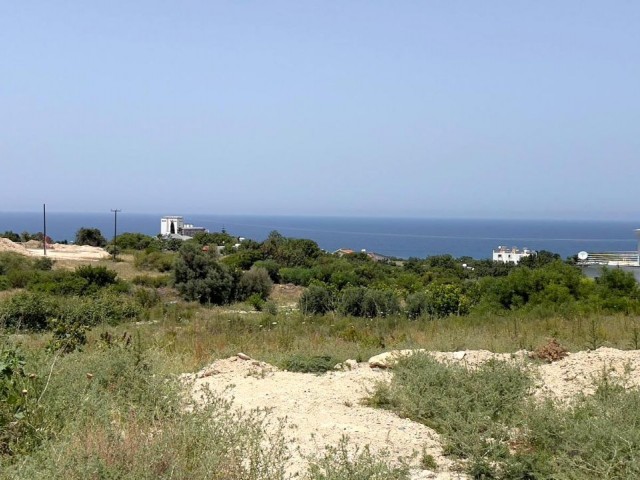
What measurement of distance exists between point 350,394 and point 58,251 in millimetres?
42496

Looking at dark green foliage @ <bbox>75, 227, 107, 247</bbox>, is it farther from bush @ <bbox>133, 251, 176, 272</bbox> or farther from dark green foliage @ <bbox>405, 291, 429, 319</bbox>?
dark green foliage @ <bbox>405, 291, 429, 319</bbox>

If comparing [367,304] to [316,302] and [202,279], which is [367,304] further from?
[202,279]

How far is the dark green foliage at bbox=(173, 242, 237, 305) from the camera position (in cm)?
2701

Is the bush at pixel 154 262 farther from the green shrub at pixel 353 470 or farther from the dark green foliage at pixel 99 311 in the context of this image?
the green shrub at pixel 353 470

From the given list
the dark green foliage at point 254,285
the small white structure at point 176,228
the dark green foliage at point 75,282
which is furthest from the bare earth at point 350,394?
the small white structure at point 176,228

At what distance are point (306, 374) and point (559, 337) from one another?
16.2 feet

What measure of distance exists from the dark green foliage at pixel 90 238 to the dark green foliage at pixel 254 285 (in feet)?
104

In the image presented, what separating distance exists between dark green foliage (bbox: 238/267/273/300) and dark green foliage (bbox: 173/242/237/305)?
355 millimetres

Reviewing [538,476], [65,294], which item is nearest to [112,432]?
[538,476]

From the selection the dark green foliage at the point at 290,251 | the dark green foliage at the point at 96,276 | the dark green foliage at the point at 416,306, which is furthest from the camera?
the dark green foliage at the point at 290,251


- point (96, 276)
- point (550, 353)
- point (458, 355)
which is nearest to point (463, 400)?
point (458, 355)

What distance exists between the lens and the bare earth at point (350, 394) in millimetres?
5418

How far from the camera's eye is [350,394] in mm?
7336

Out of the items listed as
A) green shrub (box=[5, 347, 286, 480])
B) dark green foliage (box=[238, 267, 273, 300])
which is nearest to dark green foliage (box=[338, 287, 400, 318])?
dark green foliage (box=[238, 267, 273, 300])
